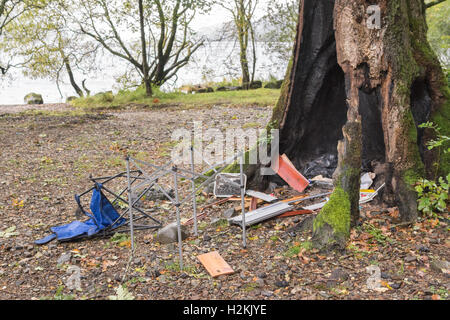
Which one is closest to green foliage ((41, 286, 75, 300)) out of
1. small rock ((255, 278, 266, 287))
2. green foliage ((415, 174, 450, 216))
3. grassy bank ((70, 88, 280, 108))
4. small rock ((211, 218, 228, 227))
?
small rock ((255, 278, 266, 287))

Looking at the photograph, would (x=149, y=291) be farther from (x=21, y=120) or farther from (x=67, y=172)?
(x=21, y=120)

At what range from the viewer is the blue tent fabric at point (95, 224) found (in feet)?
15.2

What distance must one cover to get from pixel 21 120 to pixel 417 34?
10.8m

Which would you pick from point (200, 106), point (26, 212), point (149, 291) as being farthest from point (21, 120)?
point (149, 291)

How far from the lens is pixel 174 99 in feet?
52.5

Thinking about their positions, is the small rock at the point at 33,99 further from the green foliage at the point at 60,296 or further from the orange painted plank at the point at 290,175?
the green foliage at the point at 60,296

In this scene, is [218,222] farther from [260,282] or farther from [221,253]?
[260,282]

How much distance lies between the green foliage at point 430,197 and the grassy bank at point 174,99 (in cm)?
996

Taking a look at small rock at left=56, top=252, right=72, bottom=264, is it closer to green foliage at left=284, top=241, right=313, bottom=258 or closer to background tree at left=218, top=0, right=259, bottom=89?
green foliage at left=284, top=241, right=313, bottom=258

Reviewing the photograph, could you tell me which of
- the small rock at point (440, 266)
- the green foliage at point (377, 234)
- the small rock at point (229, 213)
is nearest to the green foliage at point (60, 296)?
the small rock at point (229, 213)

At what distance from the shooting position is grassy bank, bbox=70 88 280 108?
1473 cm

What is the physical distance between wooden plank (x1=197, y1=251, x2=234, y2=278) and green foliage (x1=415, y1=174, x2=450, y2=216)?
2040 millimetres

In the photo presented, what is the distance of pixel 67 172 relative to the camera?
7270mm

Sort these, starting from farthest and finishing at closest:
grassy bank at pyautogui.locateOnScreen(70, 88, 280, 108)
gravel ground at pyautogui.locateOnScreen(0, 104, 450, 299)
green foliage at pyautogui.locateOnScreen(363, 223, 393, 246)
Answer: grassy bank at pyautogui.locateOnScreen(70, 88, 280, 108) < green foliage at pyautogui.locateOnScreen(363, 223, 393, 246) < gravel ground at pyautogui.locateOnScreen(0, 104, 450, 299)
